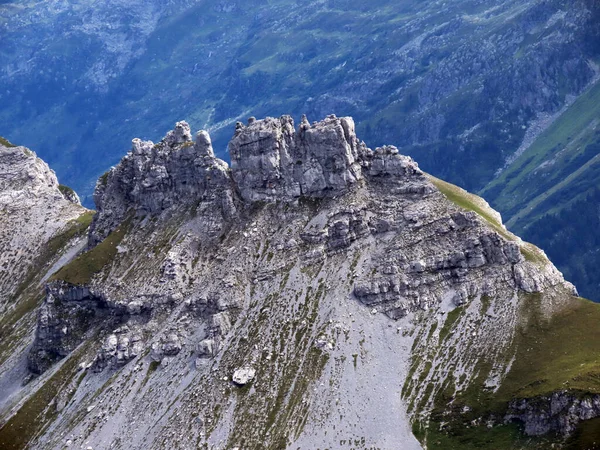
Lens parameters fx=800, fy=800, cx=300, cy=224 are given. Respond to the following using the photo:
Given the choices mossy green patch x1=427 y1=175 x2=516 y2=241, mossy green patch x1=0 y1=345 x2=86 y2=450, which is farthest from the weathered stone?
mossy green patch x1=427 y1=175 x2=516 y2=241

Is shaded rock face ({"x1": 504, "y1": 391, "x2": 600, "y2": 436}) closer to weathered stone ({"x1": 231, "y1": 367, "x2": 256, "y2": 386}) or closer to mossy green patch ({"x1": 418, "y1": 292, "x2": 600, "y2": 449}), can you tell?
mossy green patch ({"x1": 418, "y1": 292, "x2": 600, "y2": 449})

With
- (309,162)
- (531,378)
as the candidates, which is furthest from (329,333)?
(309,162)

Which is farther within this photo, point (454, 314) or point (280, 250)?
point (280, 250)

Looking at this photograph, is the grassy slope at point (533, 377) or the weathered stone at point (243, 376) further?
the weathered stone at point (243, 376)

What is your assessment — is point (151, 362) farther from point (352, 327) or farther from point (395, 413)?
point (395, 413)

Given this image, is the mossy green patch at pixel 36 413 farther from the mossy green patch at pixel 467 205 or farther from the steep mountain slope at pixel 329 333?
the mossy green patch at pixel 467 205

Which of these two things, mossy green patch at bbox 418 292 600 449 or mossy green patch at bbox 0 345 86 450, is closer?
mossy green patch at bbox 418 292 600 449

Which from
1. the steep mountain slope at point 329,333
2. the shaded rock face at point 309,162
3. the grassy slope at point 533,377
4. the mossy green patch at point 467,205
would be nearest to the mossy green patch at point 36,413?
the steep mountain slope at point 329,333

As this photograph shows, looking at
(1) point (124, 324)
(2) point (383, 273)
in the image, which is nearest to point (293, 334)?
(2) point (383, 273)
